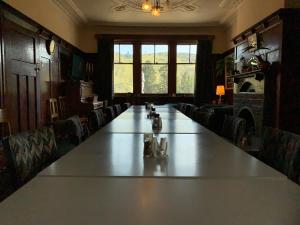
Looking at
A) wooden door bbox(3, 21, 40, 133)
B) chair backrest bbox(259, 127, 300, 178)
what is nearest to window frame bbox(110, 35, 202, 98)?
wooden door bbox(3, 21, 40, 133)

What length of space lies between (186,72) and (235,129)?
25.3ft

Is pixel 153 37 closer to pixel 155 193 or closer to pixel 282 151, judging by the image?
pixel 282 151

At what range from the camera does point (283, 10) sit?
4867 mm

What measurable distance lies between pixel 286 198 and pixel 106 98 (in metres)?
9.01

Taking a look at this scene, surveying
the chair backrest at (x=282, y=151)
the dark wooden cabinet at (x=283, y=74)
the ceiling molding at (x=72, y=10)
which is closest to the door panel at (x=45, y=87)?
the ceiling molding at (x=72, y=10)

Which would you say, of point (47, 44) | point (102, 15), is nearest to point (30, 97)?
point (47, 44)

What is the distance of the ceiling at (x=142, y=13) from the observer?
7328 millimetres

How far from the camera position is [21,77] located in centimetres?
500

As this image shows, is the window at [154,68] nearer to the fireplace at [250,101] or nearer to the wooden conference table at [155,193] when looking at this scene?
the fireplace at [250,101]

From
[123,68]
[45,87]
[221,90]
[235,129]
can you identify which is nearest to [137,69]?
[123,68]

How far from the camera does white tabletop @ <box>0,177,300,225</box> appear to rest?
81 centimetres

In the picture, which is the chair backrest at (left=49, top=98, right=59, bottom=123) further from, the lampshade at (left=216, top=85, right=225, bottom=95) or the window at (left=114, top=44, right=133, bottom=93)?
the lampshade at (left=216, top=85, right=225, bottom=95)

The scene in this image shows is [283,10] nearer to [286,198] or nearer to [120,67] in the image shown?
[286,198]

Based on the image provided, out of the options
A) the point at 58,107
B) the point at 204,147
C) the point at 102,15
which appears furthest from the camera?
the point at 102,15
